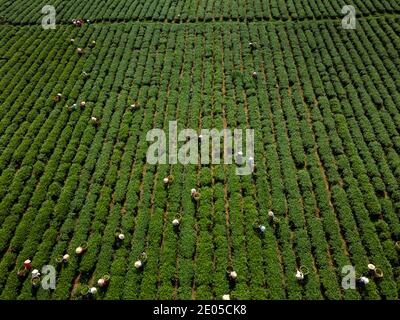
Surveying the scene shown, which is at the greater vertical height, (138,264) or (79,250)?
(79,250)

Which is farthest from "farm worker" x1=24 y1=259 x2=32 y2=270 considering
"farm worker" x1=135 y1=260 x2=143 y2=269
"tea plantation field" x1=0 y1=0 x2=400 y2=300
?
"farm worker" x1=135 y1=260 x2=143 y2=269

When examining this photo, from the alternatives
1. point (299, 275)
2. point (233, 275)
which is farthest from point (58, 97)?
point (299, 275)

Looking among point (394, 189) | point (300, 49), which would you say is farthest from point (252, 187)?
point (300, 49)

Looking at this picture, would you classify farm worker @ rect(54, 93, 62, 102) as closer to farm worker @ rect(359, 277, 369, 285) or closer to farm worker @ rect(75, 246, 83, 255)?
farm worker @ rect(75, 246, 83, 255)

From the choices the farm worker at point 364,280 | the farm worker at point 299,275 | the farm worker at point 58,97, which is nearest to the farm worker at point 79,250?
the farm worker at point 299,275

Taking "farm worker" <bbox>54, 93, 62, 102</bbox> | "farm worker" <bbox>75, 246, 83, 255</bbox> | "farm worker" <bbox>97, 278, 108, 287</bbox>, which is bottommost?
"farm worker" <bbox>97, 278, 108, 287</bbox>

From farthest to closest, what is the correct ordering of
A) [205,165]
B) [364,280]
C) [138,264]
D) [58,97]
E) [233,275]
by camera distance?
A: [58,97] < [205,165] < [138,264] < [233,275] < [364,280]

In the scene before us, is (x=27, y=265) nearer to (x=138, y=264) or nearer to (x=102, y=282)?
(x=102, y=282)

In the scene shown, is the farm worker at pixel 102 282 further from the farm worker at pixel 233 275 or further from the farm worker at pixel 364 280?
the farm worker at pixel 364 280

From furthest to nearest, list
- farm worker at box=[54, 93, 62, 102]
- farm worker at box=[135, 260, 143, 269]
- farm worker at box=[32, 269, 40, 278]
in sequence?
farm worker at box=[54, 93, 62, 102] → farm worker at box=[135, 260, 143, 269] → farm worker at box=[32, 269, 40, 278]
